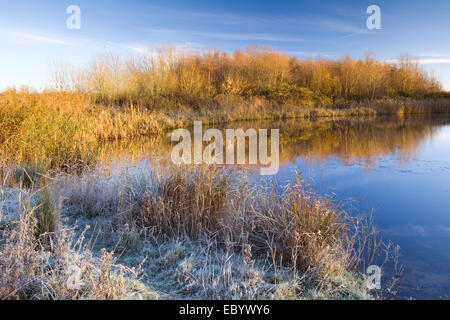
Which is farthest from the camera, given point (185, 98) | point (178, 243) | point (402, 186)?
point (185, 98)

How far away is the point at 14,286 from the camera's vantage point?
1.95m

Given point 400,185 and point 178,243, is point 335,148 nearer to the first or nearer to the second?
point 400,185

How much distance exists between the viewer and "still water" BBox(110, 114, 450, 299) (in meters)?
3.29

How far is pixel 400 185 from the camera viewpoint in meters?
A: 6.16

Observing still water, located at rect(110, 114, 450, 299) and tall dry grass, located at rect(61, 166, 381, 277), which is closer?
tall dry grass, located at rect(61, 166, 381, 277)

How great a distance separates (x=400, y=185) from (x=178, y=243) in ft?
16.4

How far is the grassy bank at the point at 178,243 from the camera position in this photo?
2176 mm

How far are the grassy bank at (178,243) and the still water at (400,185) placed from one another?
1.71ft

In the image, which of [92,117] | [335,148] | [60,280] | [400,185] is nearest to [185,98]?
[92,117]

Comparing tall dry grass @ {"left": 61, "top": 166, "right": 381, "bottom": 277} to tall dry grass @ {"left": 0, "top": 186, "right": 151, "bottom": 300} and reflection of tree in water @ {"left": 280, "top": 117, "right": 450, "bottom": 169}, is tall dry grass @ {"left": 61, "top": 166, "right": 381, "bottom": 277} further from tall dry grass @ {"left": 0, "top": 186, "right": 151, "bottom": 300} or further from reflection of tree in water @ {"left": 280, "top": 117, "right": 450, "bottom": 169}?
reflection of tree in water @ {"left": 280, "top": 117, "right": 450, "bottom": 169}

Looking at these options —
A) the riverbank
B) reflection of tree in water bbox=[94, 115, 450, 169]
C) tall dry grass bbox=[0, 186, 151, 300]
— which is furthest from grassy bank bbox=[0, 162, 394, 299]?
reflection of tree in water bbox=[94, 115, 450, 169]

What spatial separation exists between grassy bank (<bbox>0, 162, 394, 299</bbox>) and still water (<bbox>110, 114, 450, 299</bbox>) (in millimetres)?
522

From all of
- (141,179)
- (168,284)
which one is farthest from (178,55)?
(168,284)

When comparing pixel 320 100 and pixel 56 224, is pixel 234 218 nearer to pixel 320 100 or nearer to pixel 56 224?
pixel 56 224
